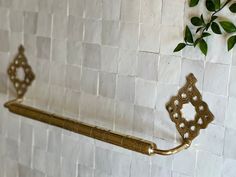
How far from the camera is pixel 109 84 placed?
0.92 meters

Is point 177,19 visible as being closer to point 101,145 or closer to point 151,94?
point 151,94

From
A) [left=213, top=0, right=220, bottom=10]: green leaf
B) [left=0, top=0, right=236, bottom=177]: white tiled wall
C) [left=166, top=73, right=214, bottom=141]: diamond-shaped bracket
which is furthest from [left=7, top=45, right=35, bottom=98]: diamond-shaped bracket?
[left=213, top=0, right=220, bottom=10]: green leaf

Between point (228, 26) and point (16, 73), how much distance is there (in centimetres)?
62

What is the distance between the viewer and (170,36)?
2.62 feet

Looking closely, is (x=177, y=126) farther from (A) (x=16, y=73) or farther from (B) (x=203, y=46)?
(A) (x=16, y=73)

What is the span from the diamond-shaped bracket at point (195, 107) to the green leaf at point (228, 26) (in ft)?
0.37

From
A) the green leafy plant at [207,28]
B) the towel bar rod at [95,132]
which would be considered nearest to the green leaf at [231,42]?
the green leafy plant at [207,28]

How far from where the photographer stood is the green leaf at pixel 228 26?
0.70 metres

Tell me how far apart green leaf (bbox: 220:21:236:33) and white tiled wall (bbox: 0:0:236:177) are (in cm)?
3

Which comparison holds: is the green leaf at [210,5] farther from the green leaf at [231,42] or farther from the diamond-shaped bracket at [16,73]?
the diamond-shaped bracket at [16,73]

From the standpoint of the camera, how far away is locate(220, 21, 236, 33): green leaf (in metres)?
0.70

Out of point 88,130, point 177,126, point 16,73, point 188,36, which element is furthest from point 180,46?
point 16,73

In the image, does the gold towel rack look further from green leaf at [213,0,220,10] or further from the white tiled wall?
green leaf at [213,0,220,10]

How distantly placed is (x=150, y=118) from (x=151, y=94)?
49 millimetres
